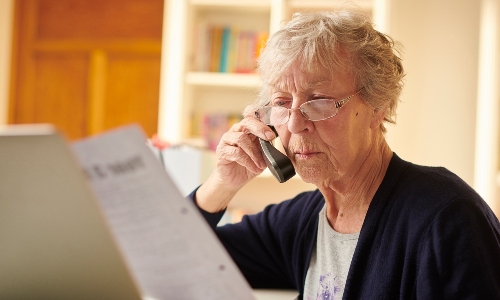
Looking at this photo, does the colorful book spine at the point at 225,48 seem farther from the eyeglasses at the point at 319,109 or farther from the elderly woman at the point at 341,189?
the eyeglasses at the point at 319,109

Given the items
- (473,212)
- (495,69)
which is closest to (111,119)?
(495,69)

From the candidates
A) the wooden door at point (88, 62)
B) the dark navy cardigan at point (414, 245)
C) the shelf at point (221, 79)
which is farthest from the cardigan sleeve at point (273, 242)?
the wooden door at point (88, 62)

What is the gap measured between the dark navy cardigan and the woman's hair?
0.17 m

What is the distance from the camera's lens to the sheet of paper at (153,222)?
1.57ft

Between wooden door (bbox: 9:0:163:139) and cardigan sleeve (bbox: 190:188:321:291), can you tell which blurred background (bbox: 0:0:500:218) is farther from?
cardigan sleeve (bbox: 190:188:321:291)

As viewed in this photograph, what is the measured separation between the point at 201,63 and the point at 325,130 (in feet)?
6.02

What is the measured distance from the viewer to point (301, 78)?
108 cm

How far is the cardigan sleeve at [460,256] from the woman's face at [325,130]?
0.29 metres

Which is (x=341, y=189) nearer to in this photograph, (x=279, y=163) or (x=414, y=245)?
(x=279, y=163)

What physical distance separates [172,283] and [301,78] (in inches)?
24.6

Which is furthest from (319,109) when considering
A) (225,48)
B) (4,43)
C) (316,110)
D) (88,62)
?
(4,43)

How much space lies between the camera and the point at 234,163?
1.21 metres

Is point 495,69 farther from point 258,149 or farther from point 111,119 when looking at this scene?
point 111,119

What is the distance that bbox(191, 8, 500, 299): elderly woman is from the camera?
34.4 inches
